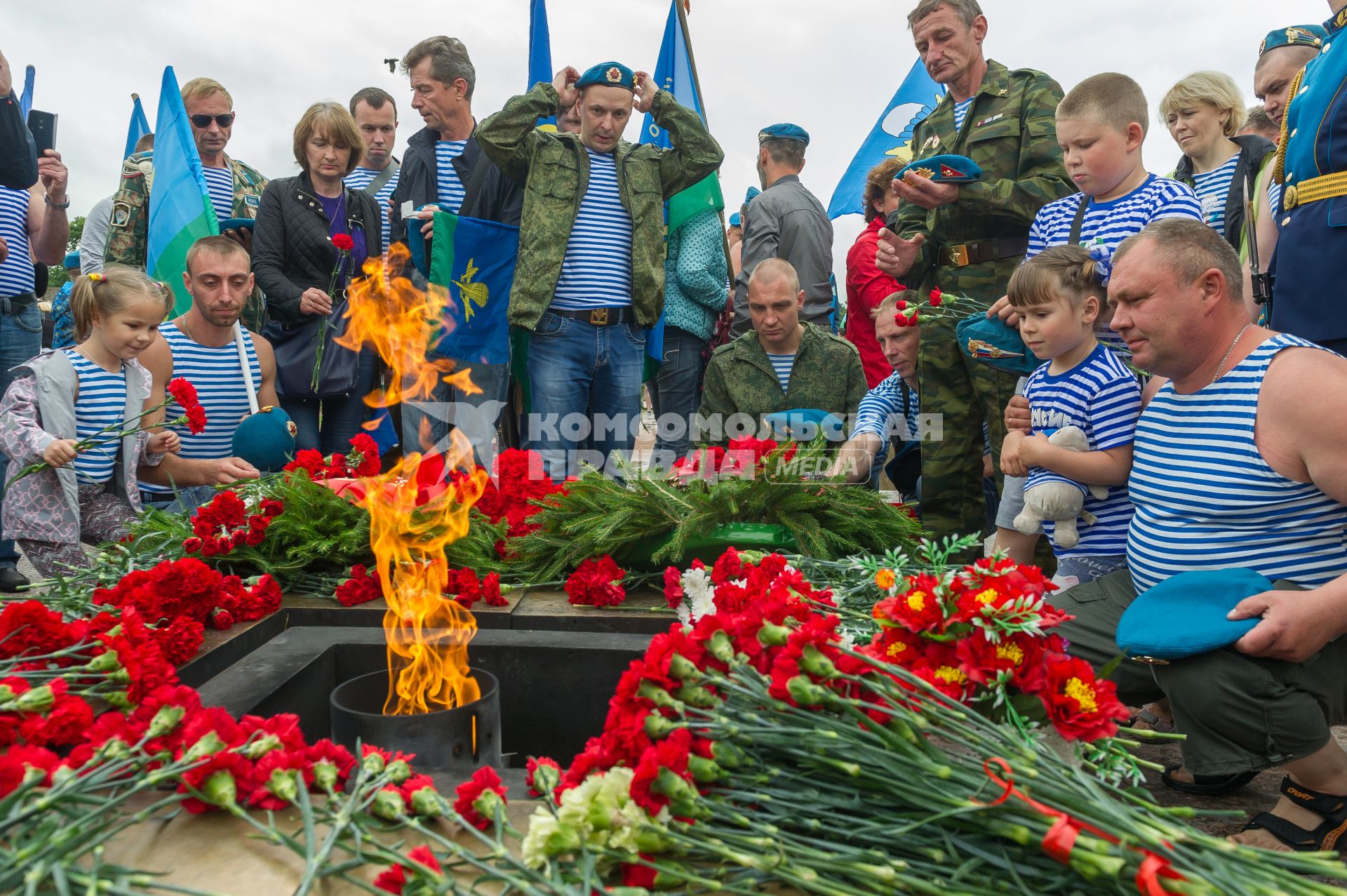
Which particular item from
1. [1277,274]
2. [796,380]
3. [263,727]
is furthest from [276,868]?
[796,380]

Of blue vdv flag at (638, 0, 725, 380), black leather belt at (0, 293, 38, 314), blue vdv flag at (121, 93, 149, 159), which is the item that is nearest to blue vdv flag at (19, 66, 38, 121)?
blue vdv flag at (121, 93, 149, 159)

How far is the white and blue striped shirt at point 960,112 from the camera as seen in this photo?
15.3 feet

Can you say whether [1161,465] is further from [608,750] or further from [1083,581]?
[608,750]

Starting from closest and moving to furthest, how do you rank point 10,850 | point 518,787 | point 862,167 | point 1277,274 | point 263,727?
point 10,850 → point 263,727 → point 518,787 → point 1277,274 → point 862,167

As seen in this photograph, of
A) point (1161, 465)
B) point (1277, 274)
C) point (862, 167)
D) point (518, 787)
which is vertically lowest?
point (518, 787)

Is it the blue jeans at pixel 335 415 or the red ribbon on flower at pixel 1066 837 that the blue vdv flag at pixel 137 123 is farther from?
the red ribbon on flower at pixel 1066 837

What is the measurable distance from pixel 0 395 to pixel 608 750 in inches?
204

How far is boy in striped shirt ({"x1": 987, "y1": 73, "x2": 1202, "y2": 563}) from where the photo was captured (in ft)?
11.7

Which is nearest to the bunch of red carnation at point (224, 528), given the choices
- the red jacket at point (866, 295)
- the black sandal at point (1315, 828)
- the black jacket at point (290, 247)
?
the black jacket at point (290, 247)

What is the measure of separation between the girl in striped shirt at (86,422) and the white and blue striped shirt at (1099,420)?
344cm

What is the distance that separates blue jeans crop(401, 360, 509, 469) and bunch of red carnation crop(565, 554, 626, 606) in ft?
8.30

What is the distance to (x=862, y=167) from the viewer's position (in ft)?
27.4

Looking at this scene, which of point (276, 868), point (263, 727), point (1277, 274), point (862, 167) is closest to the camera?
point (276, 868)

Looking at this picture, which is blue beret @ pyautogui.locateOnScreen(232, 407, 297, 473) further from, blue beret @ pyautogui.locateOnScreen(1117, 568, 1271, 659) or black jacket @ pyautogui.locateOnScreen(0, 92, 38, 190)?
blue beret @ pyautogui.locateOnScreen(1117, 568, 1271, 659)
